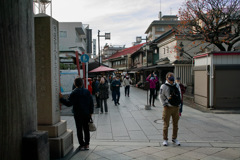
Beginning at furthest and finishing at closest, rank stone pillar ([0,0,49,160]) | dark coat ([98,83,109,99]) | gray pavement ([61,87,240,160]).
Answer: dark coat ([98,83,109,99])
gray pavement ([61,87,240,160])
stone pillar ([0,0,49,160])

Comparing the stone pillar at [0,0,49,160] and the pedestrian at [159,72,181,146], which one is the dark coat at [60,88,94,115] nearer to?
the pedestrian at [159,72,181,146]

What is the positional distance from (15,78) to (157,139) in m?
5.05

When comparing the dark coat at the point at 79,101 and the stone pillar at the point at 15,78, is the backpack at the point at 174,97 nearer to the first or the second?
the dark coat at the point at 79,101

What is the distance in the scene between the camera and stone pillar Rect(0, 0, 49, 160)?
1.59 metres

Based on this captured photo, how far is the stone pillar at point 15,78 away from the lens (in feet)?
5.20

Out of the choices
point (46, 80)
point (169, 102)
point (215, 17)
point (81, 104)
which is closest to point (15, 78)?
point (46, 80)

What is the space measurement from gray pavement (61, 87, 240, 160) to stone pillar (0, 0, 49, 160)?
2.96m

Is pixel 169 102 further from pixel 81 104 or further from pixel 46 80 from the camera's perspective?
pixel 46 80

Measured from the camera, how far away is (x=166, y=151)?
16.1 ft

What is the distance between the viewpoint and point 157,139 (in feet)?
19.7

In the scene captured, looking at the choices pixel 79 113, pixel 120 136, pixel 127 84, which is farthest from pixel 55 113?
pixel 127 84

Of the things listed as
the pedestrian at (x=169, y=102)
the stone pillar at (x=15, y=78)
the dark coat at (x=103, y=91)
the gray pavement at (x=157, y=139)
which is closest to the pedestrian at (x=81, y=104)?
the gray pavement at (x=157, y=139)

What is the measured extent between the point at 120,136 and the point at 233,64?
7.40 metres

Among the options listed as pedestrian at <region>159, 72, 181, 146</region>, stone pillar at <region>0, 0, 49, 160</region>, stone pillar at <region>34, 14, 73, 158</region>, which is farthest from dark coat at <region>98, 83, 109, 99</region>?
stone pillar at <region>0, 0, 49, 160</region>
